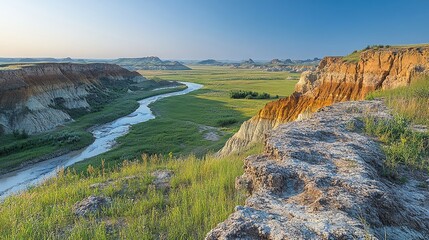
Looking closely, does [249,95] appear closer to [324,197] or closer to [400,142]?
[400,142]

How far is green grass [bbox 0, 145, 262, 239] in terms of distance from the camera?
4.91 m

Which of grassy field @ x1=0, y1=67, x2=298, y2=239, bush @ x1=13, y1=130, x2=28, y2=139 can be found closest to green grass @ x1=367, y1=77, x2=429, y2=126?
grassy field @ x1=0, y1=67, x2=298, y2=239

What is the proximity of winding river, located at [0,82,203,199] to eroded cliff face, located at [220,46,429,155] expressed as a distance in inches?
557

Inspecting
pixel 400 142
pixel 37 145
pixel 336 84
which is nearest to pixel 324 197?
pixel 400 142

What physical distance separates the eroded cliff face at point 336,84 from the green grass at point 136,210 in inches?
520

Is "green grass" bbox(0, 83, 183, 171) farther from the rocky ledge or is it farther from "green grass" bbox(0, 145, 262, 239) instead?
the rocky ledge

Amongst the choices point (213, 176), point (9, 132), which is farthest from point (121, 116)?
point (213, 176)

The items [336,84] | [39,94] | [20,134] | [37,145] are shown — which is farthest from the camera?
[39,94]

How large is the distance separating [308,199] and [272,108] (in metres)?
21.8

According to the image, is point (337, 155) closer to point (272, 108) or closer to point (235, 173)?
point (235, 173)

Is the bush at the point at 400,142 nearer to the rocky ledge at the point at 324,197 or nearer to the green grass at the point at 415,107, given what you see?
the rocky ledge at the point at 324,197

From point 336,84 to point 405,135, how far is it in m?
19.0

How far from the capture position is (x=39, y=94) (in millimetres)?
43750

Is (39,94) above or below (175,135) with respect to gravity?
above
